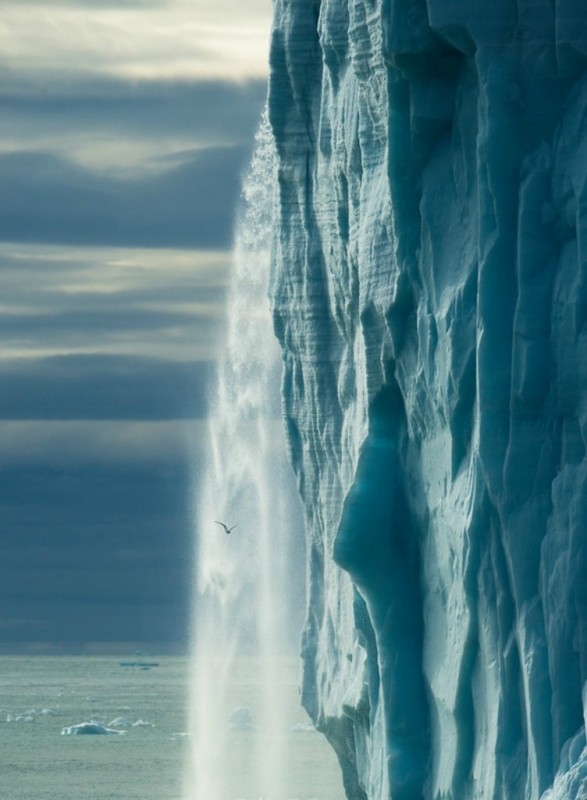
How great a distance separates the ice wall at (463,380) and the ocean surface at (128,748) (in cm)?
1319

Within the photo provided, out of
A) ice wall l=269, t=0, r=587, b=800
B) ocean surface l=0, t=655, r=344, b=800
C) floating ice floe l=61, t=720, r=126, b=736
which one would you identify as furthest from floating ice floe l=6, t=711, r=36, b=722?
ice wall l=269, t=0, r=587, b=800

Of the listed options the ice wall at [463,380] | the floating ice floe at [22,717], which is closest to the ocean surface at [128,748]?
the floating ice floe at [22,717]

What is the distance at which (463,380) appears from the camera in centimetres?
1608

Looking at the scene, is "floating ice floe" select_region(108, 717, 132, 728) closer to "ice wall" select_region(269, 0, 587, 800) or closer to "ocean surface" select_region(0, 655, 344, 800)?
→ "ocean surface" select_region(0, 655, 344, 800)

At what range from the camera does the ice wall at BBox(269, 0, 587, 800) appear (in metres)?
15.2

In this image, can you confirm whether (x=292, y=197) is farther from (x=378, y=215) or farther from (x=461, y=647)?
(x=461, y=647)

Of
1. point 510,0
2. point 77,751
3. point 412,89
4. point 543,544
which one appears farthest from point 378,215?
point 77,751

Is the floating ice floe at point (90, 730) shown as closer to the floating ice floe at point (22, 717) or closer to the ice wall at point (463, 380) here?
the floating ice floe at point (22, 717)

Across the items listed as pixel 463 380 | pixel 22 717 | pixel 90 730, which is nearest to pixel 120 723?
pixel 90 730

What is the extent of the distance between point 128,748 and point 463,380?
131ft

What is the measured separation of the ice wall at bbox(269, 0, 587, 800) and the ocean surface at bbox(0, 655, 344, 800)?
13188mm

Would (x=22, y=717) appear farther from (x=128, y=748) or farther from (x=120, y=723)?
(x=128, y=748)

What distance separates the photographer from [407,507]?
701 inches

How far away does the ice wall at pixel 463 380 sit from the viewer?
15188 millimetres
